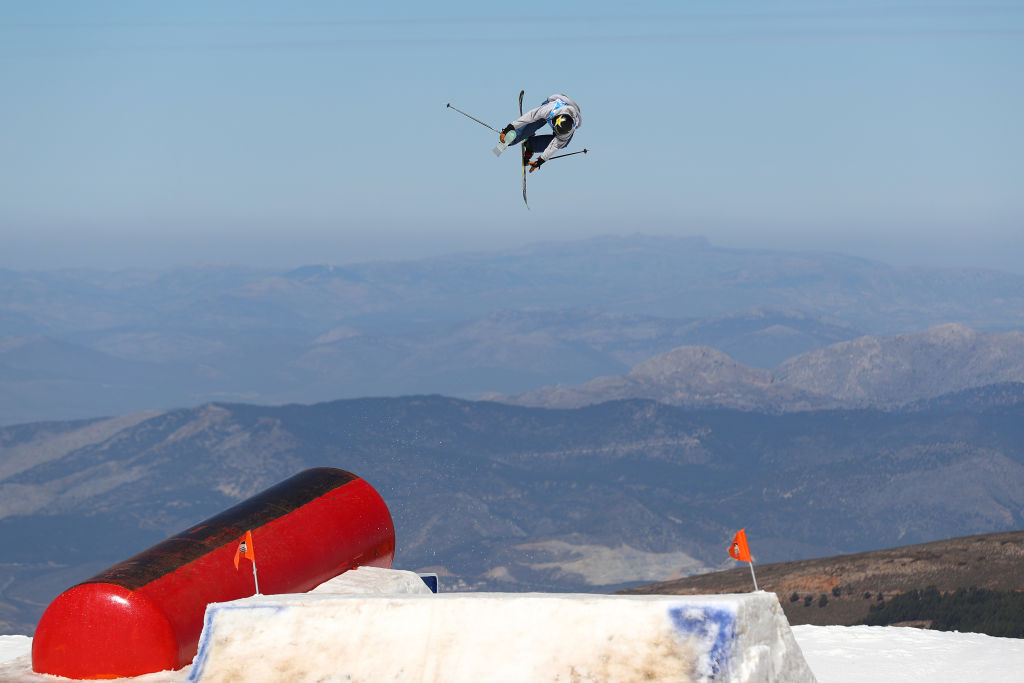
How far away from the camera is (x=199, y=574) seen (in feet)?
85.7

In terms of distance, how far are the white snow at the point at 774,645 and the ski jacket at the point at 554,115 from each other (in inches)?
408

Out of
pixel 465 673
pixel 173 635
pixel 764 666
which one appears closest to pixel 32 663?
pixel 173 635

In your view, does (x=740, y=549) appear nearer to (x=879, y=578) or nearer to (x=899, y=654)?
(x=899, y=654)

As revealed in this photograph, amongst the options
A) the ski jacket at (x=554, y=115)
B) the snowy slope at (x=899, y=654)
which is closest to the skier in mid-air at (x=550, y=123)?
the ski jacket at (x=554, y=115)

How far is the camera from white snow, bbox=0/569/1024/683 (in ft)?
65.5

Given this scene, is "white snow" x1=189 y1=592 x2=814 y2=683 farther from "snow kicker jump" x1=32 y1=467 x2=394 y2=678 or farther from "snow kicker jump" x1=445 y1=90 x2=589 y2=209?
"snow kicker jump" x1=445 y1=90 x2=589 y2=209

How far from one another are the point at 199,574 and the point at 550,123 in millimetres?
12396

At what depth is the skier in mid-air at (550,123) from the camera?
2766 centimetres

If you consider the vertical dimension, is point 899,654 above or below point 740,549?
below

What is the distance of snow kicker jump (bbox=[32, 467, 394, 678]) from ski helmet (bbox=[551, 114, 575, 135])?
35.9 ft

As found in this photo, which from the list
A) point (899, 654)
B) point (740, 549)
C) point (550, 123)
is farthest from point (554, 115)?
point (899, 654)

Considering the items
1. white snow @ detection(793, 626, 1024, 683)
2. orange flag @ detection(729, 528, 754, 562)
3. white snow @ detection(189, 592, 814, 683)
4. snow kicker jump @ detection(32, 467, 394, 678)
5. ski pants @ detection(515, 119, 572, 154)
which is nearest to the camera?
white snow @ detection(189, 592, 814, 683)

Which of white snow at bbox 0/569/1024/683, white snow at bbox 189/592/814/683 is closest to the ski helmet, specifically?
white snow at bbox 0/569/1024/683

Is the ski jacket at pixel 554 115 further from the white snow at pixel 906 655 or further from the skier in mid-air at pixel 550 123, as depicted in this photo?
the white snow at pixel 906 655
